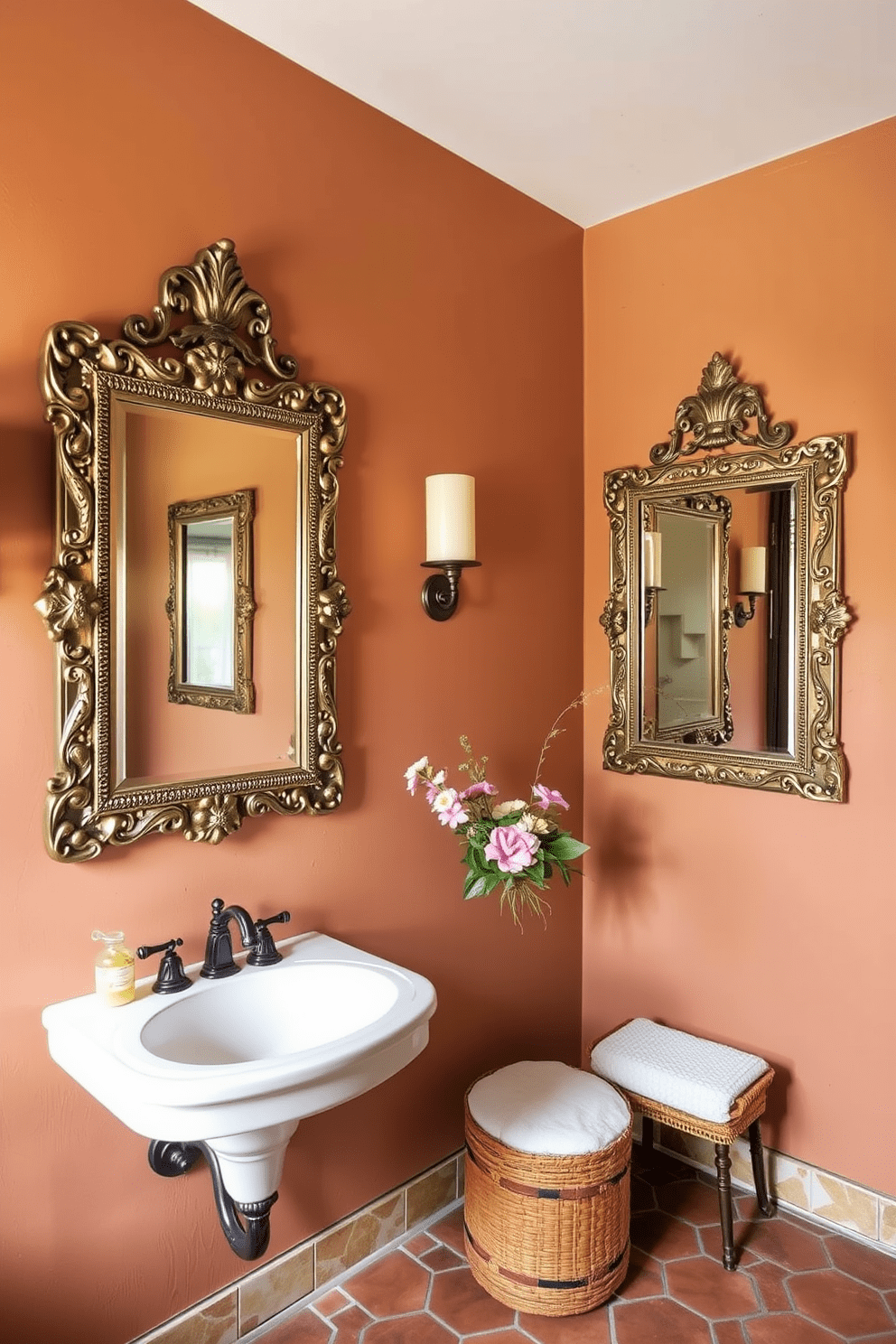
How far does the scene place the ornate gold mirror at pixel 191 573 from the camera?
1.55m

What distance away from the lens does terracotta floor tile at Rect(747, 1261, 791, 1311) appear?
1.94 metres

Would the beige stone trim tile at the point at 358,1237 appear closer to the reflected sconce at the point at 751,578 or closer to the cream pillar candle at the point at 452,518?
the cream pillar candle at the point at 452,518

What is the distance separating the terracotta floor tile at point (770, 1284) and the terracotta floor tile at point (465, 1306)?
0.54 meters

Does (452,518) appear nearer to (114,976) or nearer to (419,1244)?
(114,976)

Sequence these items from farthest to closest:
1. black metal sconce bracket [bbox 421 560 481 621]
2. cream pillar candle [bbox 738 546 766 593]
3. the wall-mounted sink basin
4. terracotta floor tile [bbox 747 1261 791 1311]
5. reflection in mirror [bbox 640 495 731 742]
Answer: reflection in mirror [bbox 640 495 731 742], cream pillar candle [bbox 738 546 766 593], black metal sconce bracket [bbox 421 560 481 621], terracotta floor tile [bbox 747 1261 791 1311], the wall-mounted sink basin

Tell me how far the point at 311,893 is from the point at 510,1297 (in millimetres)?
944

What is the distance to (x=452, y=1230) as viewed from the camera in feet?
7.22

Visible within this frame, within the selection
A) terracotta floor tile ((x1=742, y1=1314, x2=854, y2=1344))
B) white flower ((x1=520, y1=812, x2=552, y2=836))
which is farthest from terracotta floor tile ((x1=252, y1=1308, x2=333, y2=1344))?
white flower ((x1=520, y1=812, x2=552, y2=836))

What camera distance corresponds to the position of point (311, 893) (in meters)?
1.97

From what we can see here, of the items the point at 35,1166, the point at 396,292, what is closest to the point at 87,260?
the point at 396,292

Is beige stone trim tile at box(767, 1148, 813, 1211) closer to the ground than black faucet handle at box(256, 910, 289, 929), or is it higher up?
closer to the ground

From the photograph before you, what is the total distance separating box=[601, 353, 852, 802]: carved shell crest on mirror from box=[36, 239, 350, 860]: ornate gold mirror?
95 centimetres

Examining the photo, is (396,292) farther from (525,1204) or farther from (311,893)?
(525,1204)

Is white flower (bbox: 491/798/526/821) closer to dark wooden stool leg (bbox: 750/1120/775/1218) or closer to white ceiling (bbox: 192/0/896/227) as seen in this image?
dark wooden stool leg (bbox: 750/1120/775/1218)
